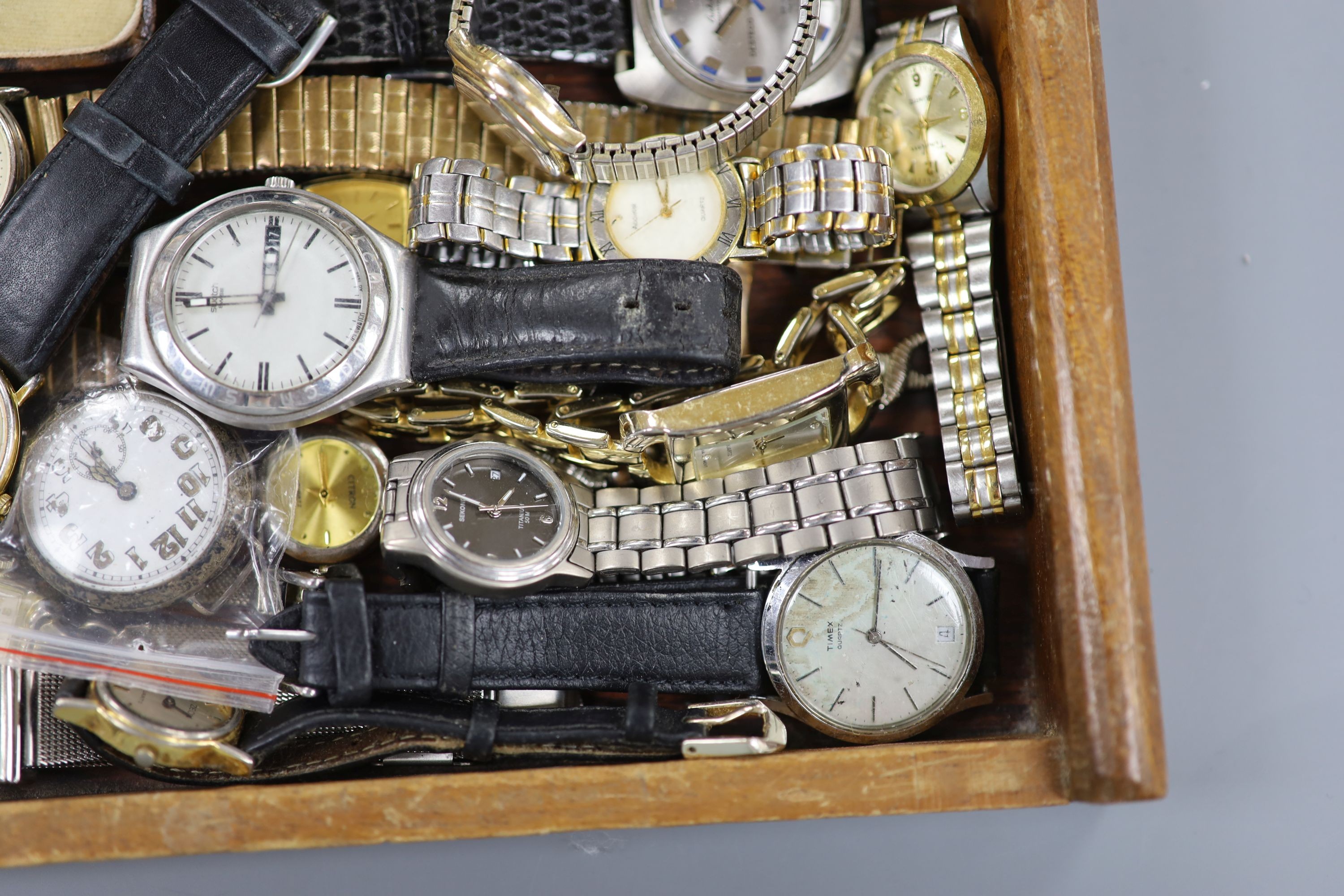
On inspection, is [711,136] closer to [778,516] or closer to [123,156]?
[778,516]

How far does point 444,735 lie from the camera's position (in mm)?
1289

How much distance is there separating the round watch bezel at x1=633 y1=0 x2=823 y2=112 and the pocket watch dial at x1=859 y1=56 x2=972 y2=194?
3.8 inches

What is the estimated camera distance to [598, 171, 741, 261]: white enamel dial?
1455mm

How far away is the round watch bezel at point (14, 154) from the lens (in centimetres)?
142

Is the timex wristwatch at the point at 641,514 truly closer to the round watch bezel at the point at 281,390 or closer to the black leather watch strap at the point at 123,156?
the round watch bezel at the point at 281,390

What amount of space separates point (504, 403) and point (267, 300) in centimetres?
32

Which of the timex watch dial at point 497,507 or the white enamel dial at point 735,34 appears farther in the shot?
the white enamel dial at point 735,34

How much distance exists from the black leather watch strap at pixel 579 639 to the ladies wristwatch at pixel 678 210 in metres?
0.45

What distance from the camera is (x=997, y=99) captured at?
1430 millimetres

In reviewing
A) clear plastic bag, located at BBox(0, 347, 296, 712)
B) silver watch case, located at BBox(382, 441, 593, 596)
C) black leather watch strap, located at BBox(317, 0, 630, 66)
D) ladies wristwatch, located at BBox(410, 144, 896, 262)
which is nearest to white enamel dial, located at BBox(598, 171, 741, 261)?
ladies wristwatch, located at BBox(410, 144, 896, 262)

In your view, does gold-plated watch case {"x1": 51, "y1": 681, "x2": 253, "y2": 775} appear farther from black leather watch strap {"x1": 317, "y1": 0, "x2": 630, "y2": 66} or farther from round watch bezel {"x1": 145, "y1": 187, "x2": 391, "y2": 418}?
black leather watch strap {"x1": 317, "y1": 0, "x2": 630, "y2": 66}

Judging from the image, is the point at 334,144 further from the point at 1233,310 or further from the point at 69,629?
the point at 1233,310

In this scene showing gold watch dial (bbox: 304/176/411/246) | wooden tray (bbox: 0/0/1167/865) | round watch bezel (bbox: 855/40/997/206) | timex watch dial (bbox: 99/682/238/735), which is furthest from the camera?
gold watch dial (bbox: 304/176/411/246)

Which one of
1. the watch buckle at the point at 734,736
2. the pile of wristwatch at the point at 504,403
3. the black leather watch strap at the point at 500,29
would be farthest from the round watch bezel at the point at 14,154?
the watch buckle at the point at 734,736
